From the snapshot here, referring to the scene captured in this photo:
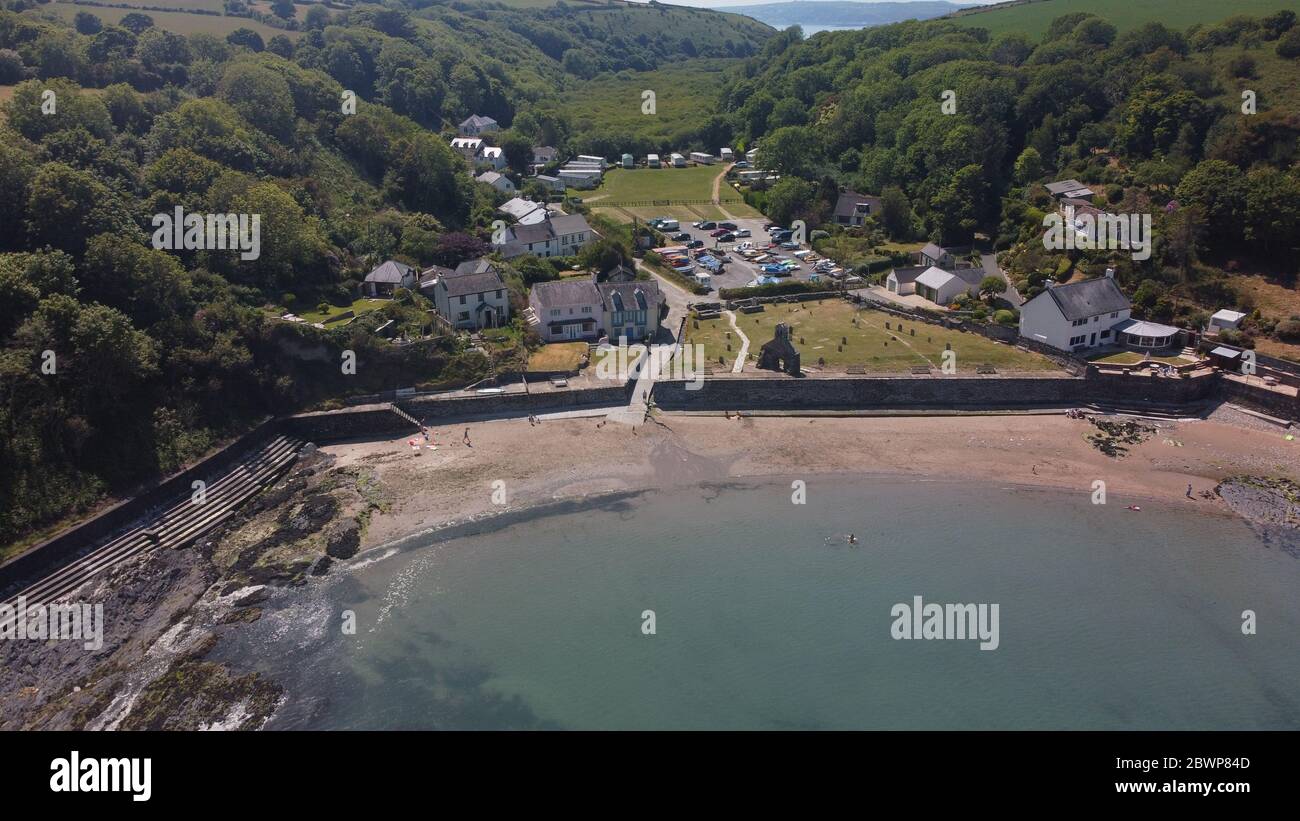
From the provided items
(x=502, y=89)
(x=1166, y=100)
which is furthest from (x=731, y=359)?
(x=502, y=89)

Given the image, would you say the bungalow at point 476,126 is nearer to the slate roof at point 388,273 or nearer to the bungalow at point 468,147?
the bungalow at point 468,147

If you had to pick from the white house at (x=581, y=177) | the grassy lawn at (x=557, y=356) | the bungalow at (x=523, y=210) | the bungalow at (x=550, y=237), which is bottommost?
the grassy lawn at (x=557, y=356)

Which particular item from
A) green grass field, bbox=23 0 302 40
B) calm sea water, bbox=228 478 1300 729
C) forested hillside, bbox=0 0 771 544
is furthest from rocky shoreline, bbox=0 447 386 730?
green grass field, bbox=23 0 302 40

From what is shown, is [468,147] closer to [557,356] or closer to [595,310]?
[595,310]

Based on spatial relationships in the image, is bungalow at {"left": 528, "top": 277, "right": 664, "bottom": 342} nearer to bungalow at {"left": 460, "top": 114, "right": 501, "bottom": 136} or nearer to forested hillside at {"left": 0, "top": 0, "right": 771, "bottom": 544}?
forested hillside at {"left": 0, "top": 0, "right": 771, "bottom": 544}

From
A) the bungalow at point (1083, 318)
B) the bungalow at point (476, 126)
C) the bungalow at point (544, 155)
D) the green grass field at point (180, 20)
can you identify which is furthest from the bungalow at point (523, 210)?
the green grass field at point (180, 20)

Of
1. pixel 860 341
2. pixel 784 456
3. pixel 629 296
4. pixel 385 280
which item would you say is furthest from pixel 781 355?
pixel 385 280
